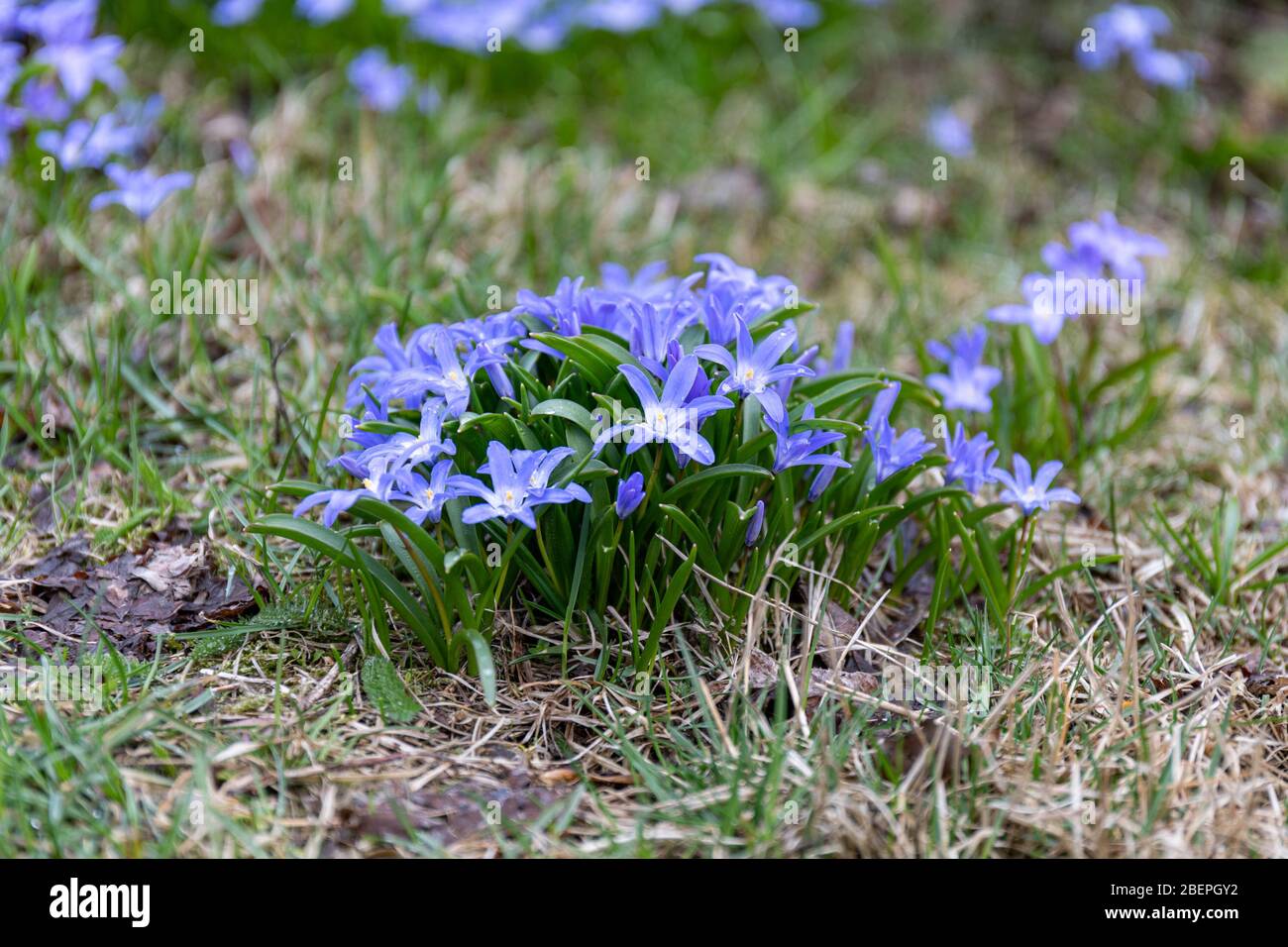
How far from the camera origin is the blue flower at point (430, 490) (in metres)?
2.24

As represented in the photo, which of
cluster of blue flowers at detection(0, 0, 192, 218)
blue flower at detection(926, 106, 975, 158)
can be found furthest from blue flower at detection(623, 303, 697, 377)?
blue flower at detection(926, 106, 975, 158)

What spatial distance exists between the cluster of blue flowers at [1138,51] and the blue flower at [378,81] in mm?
2635

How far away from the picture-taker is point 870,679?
2551mm

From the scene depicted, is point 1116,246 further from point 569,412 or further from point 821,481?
point 569,412

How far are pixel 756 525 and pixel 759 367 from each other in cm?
33

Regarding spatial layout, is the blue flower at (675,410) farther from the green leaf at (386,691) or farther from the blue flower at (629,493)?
the green leaf at (386,691)

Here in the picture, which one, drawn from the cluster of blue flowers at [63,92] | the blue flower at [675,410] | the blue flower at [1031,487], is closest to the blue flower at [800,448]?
the blue flower at [675,410]

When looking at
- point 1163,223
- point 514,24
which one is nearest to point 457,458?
point 514,24

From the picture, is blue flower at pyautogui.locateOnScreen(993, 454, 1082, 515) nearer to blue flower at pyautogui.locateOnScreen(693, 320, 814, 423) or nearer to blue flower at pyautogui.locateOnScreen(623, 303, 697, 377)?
blue flower at pyautogui.locateOnScreen(693, 320, 814, 423)

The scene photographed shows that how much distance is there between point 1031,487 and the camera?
8.64 feet

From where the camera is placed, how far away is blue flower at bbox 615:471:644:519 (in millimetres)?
2295

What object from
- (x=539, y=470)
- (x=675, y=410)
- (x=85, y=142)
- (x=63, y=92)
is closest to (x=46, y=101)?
(x=63, y=92)

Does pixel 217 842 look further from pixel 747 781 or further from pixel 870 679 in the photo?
pixel 870 679
